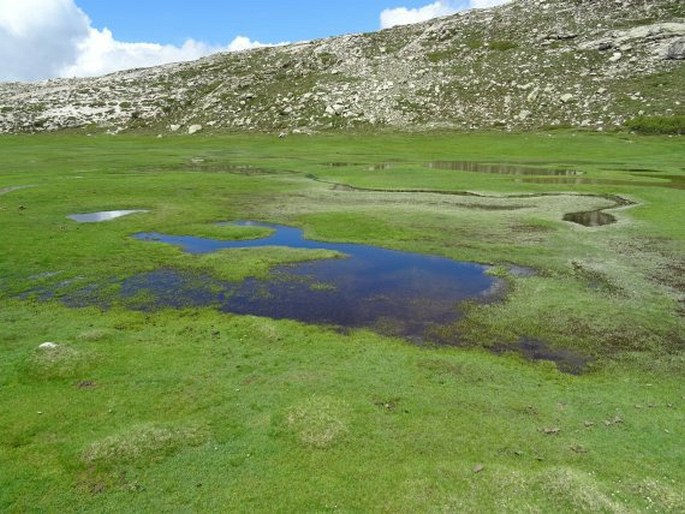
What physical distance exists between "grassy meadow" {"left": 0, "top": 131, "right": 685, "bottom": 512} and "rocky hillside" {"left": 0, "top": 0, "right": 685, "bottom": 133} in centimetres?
9488

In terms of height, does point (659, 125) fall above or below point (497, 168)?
above

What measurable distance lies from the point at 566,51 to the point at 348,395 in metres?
148

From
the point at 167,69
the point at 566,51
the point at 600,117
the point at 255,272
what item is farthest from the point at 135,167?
the point at 167,69

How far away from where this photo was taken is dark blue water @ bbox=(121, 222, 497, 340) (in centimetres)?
2295

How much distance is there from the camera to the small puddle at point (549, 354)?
18.5 metres

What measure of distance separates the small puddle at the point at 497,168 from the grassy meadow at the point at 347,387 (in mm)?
31781

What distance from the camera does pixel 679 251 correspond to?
32.2 metres

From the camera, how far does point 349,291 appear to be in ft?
85.7

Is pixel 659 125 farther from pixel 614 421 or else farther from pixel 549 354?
pixel 614 421

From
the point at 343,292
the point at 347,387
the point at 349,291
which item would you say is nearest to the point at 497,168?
the point at 349,291

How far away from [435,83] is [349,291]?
128 meters

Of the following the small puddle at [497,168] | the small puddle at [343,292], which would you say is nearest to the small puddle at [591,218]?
the small puddle at [343,292]

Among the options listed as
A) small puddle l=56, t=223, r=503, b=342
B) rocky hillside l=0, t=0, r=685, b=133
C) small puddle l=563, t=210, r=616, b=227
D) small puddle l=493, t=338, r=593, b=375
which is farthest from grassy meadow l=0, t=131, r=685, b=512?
rocky hillside l=0, t=0, r=685, b=133

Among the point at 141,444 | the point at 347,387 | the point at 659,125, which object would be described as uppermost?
the point at 659,125
